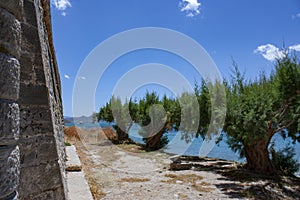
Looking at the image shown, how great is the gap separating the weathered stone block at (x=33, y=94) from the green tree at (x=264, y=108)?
491 centimetres

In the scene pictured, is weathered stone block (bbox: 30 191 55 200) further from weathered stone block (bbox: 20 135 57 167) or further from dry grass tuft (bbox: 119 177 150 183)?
dry grass tuft (bbox: 119 177 150 183)

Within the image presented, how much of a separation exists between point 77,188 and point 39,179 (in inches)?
78.2

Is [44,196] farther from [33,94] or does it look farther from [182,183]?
[182,183]

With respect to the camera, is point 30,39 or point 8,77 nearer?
point 8,77

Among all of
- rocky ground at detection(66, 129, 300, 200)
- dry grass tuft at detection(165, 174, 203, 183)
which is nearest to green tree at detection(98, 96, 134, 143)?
rocky ground at detection(66, 129, 300, 200)

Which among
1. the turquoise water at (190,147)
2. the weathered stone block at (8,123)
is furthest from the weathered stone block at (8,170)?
the turquoise water at (190,147)

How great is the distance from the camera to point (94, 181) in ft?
17.1

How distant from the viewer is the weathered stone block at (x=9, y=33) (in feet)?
3.09

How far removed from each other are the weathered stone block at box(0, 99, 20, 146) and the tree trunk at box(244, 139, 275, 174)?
652 cm

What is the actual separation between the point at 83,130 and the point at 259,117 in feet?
43.9

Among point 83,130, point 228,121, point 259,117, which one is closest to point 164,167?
point 228,121

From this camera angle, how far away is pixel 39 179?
1.86m

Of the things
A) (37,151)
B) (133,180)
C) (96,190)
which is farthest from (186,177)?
(37,151)

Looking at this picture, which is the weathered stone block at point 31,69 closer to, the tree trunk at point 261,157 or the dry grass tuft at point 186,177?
the dry grass tuft at point 186,177
